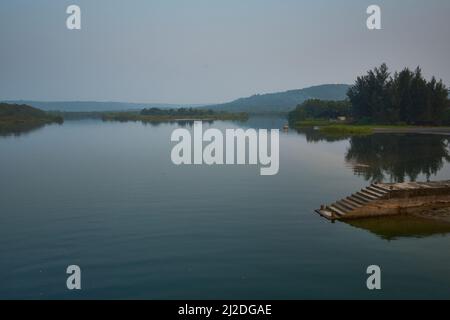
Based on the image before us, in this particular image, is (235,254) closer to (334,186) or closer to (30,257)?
(30,257)

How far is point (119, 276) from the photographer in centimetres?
2358

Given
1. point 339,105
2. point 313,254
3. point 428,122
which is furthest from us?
point 339,105

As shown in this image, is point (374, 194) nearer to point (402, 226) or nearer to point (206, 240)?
point (402, 226)

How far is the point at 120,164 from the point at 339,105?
142 m

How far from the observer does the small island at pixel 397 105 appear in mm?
130000

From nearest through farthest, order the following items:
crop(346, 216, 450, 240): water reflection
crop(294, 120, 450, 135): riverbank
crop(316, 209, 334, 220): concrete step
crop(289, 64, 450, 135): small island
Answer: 1. crop(346, 216, 450, 240): water reflection
2. crop(316, 209, 334, 220): concrete step
3. crop(294, 120, 450, 135): riverbank
4. crop(289, 64, 450, 135): small island

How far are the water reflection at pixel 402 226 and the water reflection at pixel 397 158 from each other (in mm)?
17260

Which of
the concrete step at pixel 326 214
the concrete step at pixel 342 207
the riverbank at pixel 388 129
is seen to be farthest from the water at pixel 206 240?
the riverbank at pixel 388 129

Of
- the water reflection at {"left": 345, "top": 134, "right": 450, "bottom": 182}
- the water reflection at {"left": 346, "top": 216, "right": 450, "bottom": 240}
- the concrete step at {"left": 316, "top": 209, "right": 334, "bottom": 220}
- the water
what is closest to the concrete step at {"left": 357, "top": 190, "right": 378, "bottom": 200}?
the water reflection at {"left": 346, "top": 216, "right": 450, "bottom": 240}

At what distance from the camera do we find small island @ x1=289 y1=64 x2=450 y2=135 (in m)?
130

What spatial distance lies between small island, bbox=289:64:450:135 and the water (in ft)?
258

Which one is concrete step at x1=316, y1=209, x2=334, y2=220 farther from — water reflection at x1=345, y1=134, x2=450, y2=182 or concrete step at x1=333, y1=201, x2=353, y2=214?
water reflection at x1=345, y1=134, x2=450, y2=182

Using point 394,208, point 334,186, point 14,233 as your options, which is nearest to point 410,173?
point 334,186

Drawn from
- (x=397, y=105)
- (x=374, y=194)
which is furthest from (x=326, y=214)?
(x=397, y=105)
